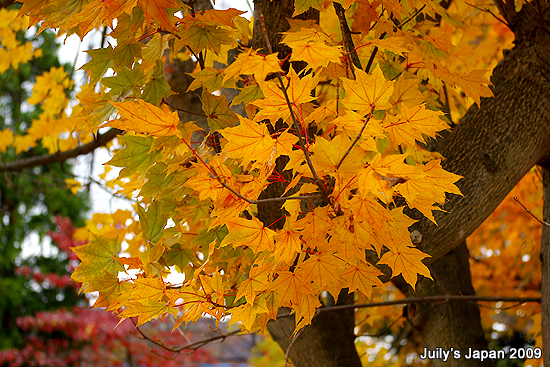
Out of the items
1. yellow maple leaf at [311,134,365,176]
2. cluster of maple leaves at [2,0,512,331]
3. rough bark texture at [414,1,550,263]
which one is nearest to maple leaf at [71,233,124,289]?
cluster of maple leaves at [2,0,512,331]

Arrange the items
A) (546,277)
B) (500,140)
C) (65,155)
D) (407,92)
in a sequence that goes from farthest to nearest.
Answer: (65,155) < (546,277) < (500,140) < (407,92)

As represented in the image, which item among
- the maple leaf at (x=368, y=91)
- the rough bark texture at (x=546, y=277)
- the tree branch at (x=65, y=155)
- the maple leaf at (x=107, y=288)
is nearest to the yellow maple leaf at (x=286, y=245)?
the maple leaf at (x=368, y=91)

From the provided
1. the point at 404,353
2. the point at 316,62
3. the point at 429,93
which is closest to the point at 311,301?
the point at 316,62

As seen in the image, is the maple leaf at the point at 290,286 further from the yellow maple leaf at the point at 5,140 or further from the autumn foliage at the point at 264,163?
the yellow maple leaf at the point at 5,140

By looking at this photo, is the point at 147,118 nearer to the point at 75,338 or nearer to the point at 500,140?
the point at 500,140

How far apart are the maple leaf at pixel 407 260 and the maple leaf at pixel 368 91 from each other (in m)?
0.31

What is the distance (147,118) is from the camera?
29.2 inches

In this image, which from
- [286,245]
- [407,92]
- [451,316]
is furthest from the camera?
[451,316]

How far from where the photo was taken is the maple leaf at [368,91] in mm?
748

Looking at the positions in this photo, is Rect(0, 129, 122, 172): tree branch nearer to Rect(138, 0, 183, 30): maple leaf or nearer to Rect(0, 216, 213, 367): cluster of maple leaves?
Rect(138, 0, 183, 30): maple leaf

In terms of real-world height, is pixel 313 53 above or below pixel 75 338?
below

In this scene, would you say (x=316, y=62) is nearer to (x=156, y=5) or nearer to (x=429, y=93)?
(x=156, y=5)

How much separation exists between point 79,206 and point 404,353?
747cm

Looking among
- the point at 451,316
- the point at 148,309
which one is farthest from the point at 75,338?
the point at 148,309
